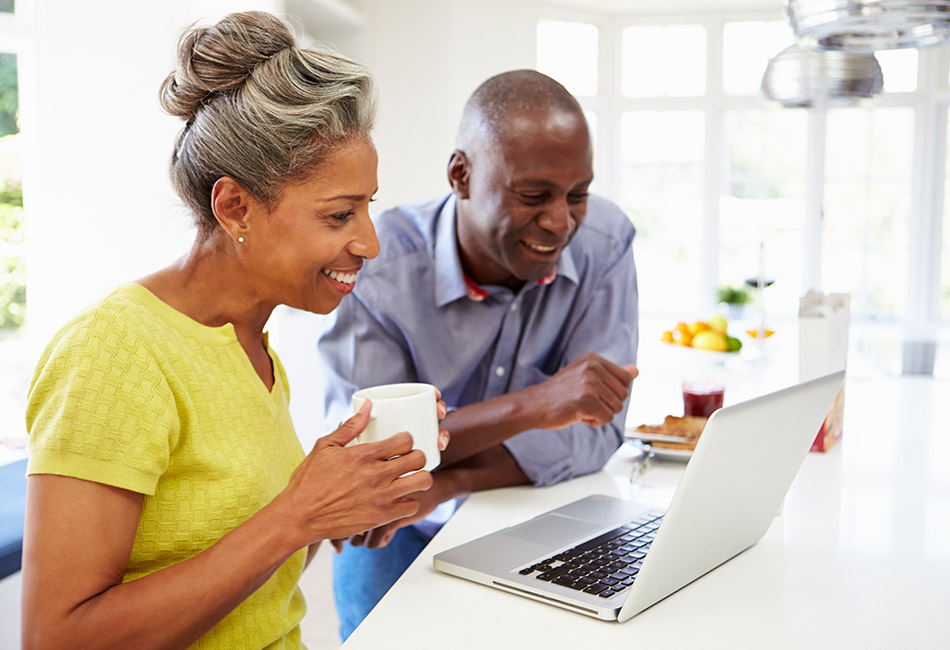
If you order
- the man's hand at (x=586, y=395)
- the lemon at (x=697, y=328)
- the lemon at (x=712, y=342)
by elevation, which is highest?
the man's hand at (x=586, y=395)

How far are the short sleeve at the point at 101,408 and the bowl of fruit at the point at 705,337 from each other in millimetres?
2332

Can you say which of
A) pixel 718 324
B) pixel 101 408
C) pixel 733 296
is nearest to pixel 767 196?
pixel 733 296

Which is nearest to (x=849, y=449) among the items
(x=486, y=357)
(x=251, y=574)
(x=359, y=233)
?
(x=486, y=357)

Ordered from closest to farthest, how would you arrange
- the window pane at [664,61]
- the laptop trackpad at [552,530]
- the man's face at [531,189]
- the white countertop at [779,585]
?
the white countertop at [779,585] → the laptop trackpad at [552,530] → the man's face at [531,189] → the window pane at [664,61]

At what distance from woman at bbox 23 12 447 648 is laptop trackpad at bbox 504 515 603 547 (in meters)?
0.20

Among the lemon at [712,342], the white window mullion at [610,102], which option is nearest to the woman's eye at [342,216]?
the lemon at [712,342]

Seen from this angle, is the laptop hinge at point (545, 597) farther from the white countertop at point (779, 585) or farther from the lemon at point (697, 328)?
the lemon at point (697, 328)

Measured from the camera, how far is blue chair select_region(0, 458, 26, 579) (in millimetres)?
1698

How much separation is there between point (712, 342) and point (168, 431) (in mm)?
2350

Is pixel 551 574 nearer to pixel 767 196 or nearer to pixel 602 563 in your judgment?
pixel 602 563

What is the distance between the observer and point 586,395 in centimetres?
143

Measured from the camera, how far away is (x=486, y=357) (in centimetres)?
176

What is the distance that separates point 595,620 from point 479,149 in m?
0.94

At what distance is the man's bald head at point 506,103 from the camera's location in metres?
1.58
